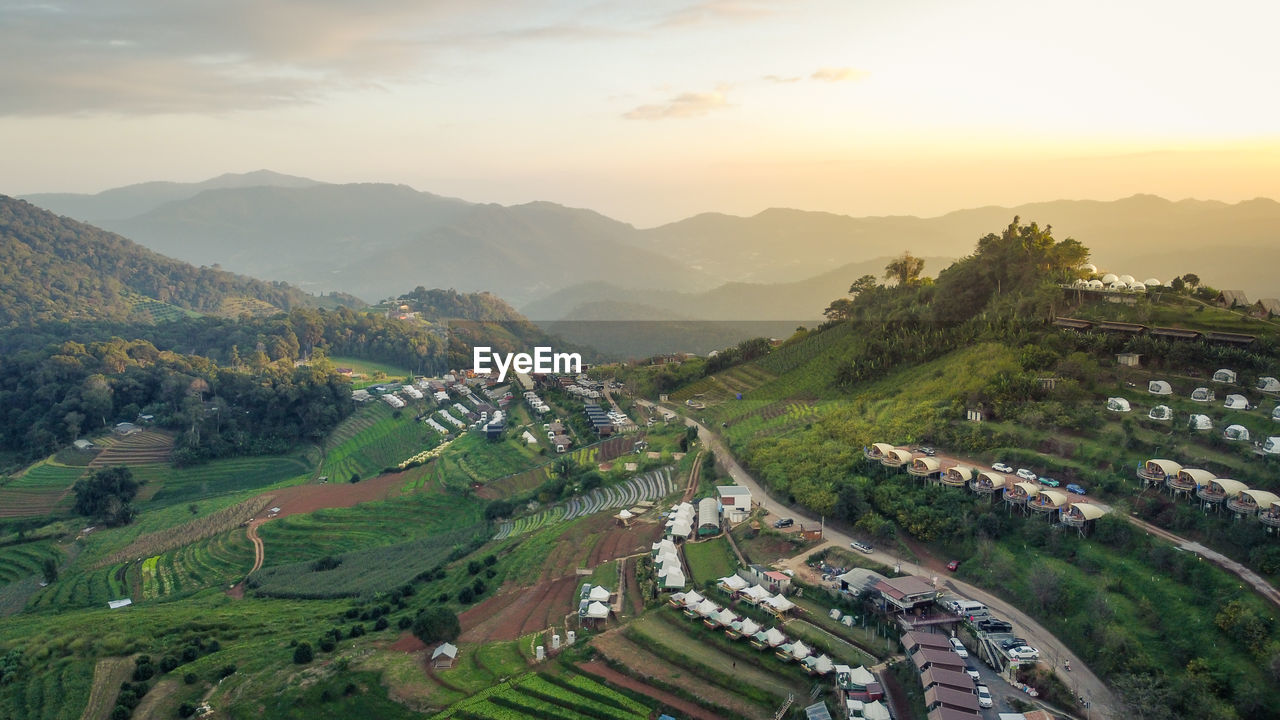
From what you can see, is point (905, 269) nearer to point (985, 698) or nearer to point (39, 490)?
point (985, 698)

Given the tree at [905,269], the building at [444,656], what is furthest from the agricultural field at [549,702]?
the tree at [905,269]

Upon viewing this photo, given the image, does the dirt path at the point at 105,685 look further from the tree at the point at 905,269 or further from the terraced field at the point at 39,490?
the tree at the point at 905,269

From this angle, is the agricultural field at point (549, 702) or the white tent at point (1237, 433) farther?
the white tent at point (1237, 433)

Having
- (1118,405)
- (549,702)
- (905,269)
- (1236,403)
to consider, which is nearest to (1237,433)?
(1236,403)

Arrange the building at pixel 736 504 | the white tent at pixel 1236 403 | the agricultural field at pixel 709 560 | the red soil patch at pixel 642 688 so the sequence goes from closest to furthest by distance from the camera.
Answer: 1. the red soil patch at pixel 642 688
2. the agricultural field at pixel 709 560
3. the white tent at pixel 1236 403
4. the building at pixel 736 504

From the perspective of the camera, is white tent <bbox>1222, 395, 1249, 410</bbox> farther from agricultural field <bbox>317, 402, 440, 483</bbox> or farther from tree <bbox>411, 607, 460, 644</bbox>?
agricultural field <bbox>317, 402, 440, 483</bbox>

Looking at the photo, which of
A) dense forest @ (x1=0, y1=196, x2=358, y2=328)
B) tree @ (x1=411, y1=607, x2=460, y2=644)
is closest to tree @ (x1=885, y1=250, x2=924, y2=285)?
tree @ (x1=411, y1=607, x2=460, y2=644)
